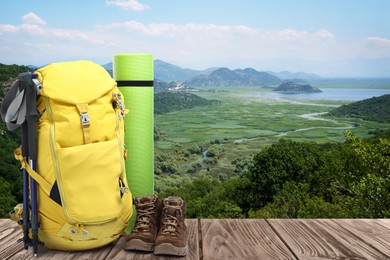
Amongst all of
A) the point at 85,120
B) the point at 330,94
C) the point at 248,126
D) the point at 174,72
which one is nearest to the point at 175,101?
the point at 248,126

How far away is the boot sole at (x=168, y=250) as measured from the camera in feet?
6.17

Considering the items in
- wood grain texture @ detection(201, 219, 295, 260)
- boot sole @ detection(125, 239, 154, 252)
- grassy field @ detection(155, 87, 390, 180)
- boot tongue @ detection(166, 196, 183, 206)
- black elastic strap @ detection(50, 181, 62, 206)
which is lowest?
grassy field @ detection(155, 87, 390, 180)

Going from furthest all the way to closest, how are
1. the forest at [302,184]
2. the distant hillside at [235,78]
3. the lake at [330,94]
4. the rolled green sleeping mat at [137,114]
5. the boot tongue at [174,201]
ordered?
the distant hillside at [235,78], the lake at [330,94], the forest at [302,184], the rolled green sleeping mat at [137,114], the boot tongue at [174,201]

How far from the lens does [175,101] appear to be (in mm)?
63375

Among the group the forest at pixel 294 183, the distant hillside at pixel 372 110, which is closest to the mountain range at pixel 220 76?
the distant hillside at pixel 372 110

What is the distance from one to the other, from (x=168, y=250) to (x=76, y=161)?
0.53 meters

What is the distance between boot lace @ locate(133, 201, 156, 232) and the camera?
6.53ft

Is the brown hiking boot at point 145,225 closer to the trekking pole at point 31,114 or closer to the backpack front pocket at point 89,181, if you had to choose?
the backpack front pocket at point 89,181

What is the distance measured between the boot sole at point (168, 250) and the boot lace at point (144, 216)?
0.42 ft

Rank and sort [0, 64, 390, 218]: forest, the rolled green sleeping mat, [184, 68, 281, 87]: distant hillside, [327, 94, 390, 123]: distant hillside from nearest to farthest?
1. the rolled green sleeping mat
2. [0, 64, 390, 218]: forest
3. [327, 94, 390, 123]: distant hillside
4. [184, 68, 281, 87]: distant hillside

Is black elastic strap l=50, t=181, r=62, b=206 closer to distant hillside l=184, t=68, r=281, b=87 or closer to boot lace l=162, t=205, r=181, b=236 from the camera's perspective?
boot lace l=162, t=205, r=181, b=236

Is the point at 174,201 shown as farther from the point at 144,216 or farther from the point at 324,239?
the point at 324,239

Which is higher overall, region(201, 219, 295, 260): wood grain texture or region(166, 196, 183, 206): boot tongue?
region(166, 196, 183, 206): boot tongue

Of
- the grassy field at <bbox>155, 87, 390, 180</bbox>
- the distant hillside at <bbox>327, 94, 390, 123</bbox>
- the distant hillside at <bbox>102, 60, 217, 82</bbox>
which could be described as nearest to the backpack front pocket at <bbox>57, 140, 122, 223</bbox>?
the grassy field at <bbox>155, 87, 390, 180</bbox>
